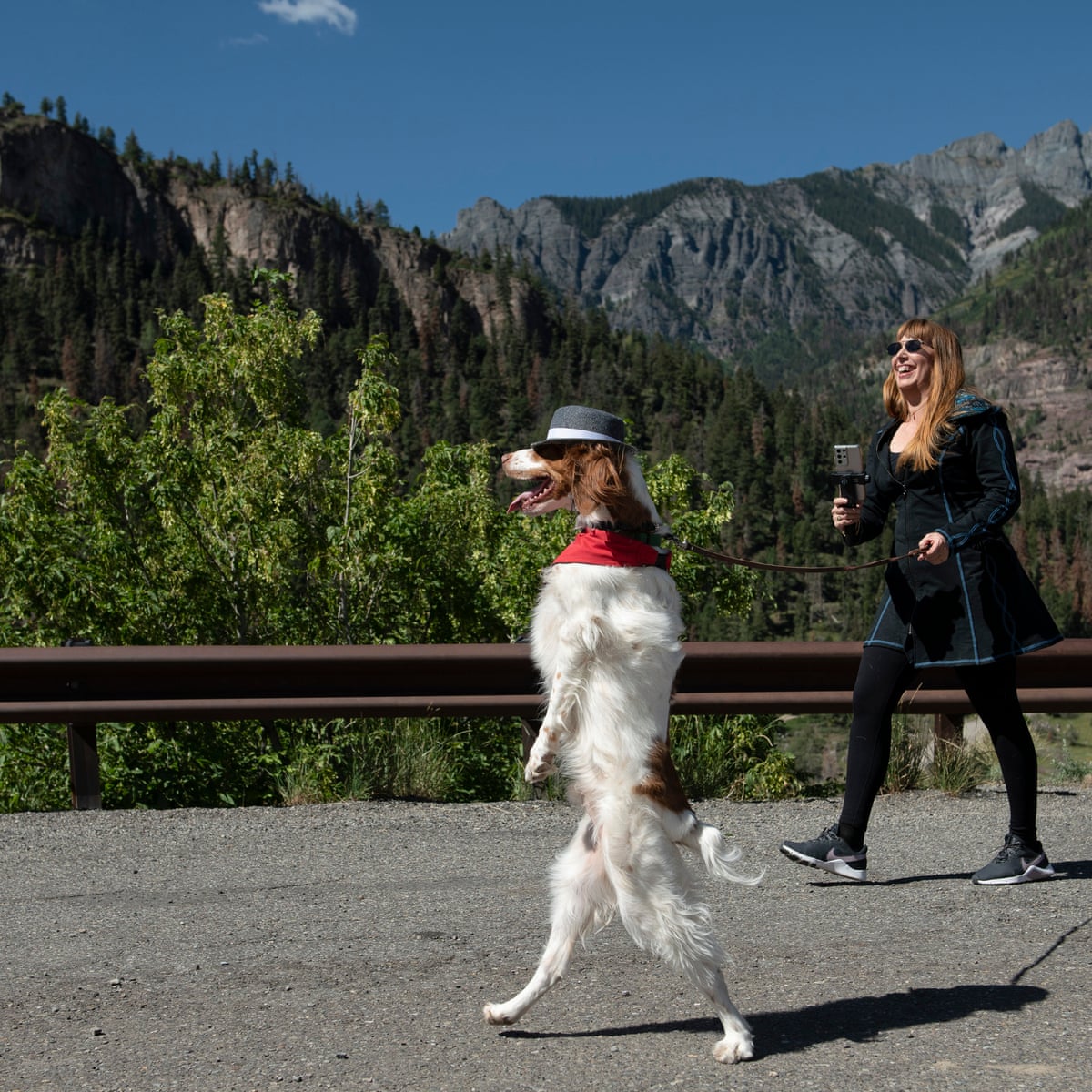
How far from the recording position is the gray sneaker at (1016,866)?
4789mm

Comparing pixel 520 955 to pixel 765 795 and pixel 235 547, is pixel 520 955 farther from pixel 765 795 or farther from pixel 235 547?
pixel 235 547

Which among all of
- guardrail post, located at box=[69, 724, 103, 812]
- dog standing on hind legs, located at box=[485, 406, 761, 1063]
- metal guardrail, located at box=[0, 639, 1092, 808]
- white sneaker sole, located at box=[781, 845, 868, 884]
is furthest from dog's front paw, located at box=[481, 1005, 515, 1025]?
guardrail post, located at box=[69, 724, 103, 812]

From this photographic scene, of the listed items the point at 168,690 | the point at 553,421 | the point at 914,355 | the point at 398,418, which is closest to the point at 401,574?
the point at 398,418

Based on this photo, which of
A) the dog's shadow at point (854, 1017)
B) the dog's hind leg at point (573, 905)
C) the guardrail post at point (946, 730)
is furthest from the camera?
the guardrail post at point (946, 730)

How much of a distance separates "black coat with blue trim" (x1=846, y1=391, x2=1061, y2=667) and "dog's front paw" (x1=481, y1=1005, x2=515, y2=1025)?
7.01 feet

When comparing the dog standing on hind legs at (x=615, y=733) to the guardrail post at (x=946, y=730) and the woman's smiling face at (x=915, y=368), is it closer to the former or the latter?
the woman's smiling face at (x=915, y=368)

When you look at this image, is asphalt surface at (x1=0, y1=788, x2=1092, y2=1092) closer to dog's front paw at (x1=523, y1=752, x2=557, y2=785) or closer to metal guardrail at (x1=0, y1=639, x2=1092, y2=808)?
metal guardrail at (x1=0, y1=639, x2=1092, y2=808)

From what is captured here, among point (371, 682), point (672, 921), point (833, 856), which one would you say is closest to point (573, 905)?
point (672, 921)

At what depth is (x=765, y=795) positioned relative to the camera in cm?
677

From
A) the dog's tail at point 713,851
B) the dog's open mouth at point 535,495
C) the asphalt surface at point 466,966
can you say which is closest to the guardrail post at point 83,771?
the asphalt surface at point 466,966

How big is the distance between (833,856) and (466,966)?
5.26ft

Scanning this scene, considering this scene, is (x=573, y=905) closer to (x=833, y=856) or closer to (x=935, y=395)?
(x=833, y=856)

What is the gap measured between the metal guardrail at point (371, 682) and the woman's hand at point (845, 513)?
1.50m

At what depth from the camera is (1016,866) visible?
480 cm
